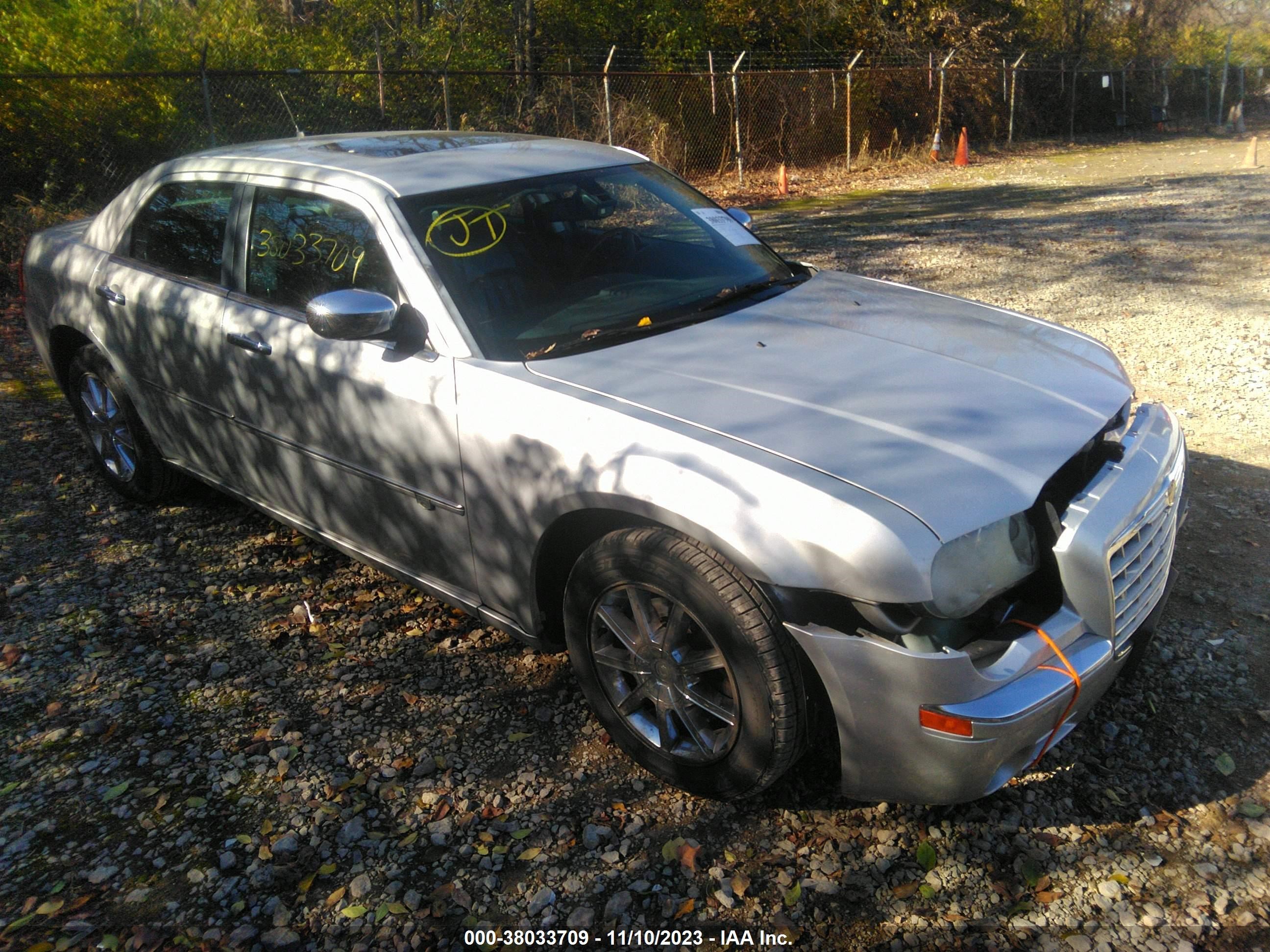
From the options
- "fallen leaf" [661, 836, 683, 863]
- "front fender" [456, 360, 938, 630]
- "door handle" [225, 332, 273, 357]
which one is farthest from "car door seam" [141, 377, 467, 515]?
"fallen leaf" [661, 836, 683, 863]

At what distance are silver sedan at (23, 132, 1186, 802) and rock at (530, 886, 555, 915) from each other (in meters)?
0.49

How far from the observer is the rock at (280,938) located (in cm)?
251

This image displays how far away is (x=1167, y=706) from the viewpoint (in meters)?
3.20

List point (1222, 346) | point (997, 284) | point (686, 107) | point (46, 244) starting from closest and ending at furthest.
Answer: point (46, 244) → point (1222, 346) → point (997, 284) → point (686, 107)

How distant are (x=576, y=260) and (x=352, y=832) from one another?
6.70 ft

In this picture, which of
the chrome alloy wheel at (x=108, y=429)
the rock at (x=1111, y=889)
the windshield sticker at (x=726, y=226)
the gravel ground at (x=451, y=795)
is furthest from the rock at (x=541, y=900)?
the chrome alloy wheel at (x=108, y=429)

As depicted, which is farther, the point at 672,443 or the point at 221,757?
the point at 221,757

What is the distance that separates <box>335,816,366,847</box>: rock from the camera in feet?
9.32

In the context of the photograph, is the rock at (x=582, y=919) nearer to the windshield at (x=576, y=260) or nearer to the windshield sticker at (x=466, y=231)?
the windshield at (x=576, y=260)

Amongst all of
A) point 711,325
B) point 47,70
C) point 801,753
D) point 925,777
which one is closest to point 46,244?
point 711,325

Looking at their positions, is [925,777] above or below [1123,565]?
below

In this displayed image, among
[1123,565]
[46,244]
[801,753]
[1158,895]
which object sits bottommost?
[1158,895]

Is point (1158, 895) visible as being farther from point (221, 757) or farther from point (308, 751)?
point (221, 757)

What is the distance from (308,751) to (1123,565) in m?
2.55
